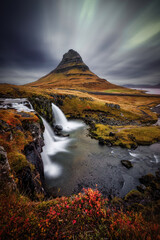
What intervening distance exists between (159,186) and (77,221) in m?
12.5

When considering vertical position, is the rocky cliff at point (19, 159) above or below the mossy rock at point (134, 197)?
above

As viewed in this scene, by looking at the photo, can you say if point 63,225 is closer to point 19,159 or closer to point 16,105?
point 19,159

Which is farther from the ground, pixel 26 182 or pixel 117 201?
pixel 26 182

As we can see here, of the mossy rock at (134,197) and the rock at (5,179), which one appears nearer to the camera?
the rock at (5,179)

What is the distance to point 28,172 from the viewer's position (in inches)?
293

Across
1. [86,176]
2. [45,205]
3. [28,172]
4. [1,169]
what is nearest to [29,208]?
[45,205]

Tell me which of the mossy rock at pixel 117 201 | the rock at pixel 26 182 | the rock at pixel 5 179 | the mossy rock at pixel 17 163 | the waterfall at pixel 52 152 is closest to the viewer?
the rock at pixel 5 179

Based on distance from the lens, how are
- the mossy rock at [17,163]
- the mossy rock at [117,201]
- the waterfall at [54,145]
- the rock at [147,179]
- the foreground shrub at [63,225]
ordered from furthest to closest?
1. the waterfall at [54,145]
2. the rock at [147,179]
3. the mossy rock at [117,201]
4. the mossy rock at [17,163]
5. the foreground shrub at [63,225]

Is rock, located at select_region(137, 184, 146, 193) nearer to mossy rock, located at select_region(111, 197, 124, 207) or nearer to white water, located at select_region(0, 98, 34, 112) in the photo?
mossy rock, located at select_region(111, 197, 124, 207)

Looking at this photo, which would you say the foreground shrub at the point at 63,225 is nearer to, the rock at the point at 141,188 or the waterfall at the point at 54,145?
the rock at the point at 141,188

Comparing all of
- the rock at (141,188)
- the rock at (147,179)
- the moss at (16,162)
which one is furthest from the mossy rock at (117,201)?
the moss at (16,162)

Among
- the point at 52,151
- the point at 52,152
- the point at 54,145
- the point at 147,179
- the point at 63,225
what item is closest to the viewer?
the point at 63,225

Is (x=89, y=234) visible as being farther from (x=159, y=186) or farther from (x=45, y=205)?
(x=159, y=186)

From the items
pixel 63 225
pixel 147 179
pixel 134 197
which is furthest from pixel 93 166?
pixel 63 225
